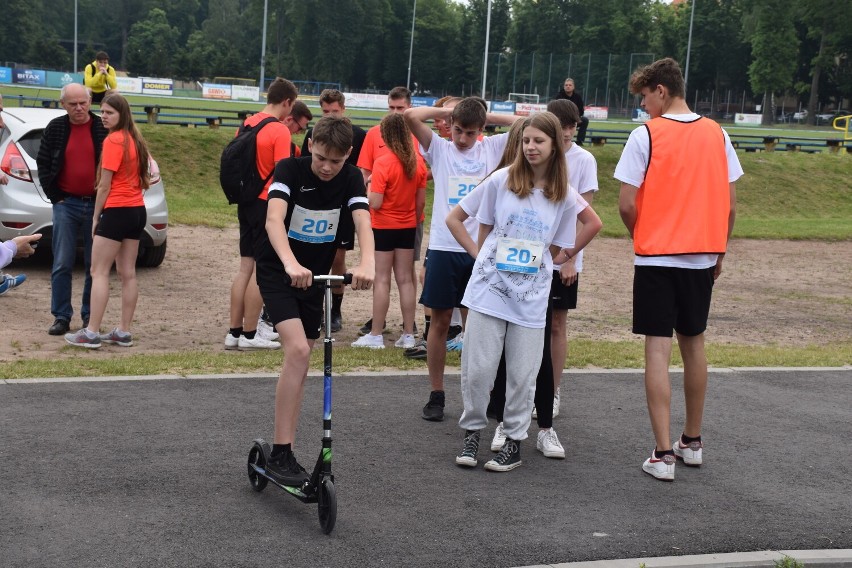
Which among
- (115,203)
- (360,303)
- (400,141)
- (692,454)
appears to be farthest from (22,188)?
(692,454)

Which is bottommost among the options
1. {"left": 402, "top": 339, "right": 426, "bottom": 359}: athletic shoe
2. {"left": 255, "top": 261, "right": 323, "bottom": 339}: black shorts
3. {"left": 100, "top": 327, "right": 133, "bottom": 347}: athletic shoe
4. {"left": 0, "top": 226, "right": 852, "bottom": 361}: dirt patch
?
{"left": 0, "top": 226, "right": 852, "bottom": 361}: dirt patch

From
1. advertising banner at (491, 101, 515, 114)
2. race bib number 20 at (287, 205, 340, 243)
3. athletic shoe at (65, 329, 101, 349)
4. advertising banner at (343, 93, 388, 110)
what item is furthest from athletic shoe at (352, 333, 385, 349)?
advertising banner at (343, 93, 388, 110)

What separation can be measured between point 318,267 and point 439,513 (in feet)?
4.41

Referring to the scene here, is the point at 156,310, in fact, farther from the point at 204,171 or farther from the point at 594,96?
the point at 594,96

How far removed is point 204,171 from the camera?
21.8m

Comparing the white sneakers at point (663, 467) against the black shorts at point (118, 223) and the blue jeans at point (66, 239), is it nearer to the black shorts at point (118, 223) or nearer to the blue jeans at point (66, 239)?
the black shorts at point (118, 223)

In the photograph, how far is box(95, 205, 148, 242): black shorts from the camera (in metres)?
9.04

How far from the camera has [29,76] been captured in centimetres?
6494

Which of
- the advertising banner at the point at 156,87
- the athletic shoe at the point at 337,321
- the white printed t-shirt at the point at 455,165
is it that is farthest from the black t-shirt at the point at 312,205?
the advertising banner at the point at 156,87

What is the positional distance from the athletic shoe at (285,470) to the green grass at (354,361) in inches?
109

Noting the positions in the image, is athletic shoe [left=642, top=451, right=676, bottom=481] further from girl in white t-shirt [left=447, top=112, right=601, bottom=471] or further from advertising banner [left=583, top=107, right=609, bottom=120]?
advertising banner [left=583, top=107, right=609, bottom=120]

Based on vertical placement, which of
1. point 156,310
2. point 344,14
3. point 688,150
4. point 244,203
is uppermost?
point 344,14

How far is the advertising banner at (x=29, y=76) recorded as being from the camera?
6450 cm

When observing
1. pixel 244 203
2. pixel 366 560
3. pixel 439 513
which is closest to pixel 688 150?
pixel 439 513
